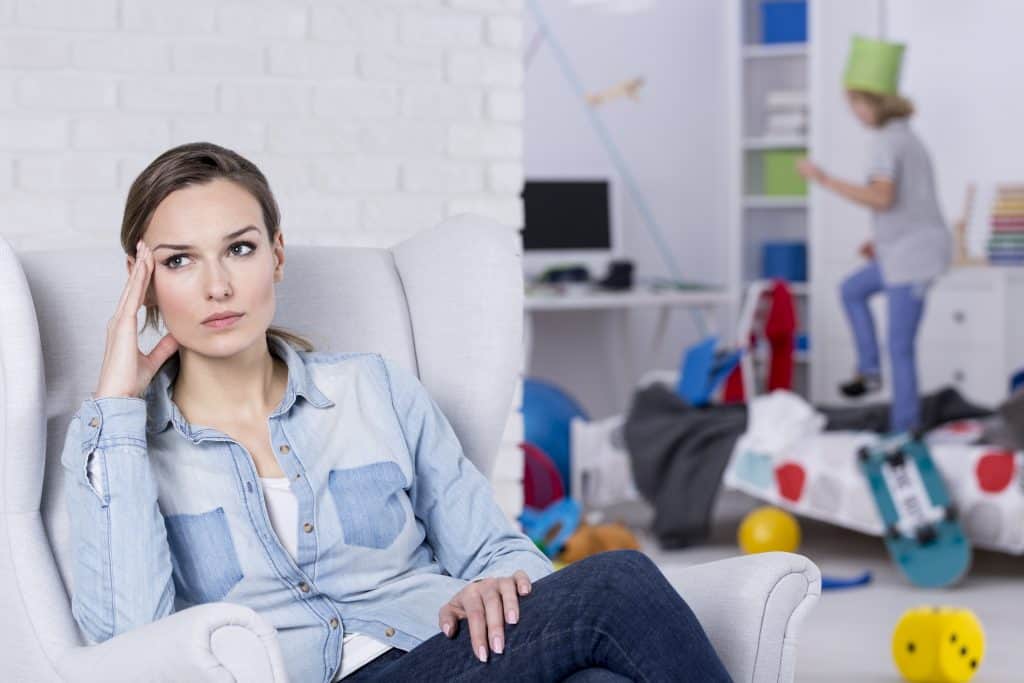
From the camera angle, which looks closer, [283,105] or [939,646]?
[283,105]

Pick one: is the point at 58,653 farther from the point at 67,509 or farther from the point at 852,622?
the point at 852,622

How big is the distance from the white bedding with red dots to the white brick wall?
153 centimetres

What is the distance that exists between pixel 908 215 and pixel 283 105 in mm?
2391

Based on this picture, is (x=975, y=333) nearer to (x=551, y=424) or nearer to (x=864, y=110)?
(x=864, y=110)

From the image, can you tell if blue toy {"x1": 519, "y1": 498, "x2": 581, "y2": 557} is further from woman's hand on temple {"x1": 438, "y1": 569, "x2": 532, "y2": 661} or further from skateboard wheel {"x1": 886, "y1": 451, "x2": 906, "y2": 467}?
woman's hand on temple {"x1": 438, "y1": 569, "x2": 532, "y2": 661}

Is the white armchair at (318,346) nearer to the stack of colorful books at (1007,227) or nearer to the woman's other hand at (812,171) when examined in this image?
the woman's other hand at (812,171)

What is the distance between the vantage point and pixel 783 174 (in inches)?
230

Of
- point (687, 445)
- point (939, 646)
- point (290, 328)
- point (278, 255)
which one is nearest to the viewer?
point (278, 255)

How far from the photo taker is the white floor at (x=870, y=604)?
9.32 feet

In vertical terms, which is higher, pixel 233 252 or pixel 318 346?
pixel 233 252

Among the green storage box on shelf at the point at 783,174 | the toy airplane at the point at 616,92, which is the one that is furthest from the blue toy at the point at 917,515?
the green storage box on shelf at the point at 783,174

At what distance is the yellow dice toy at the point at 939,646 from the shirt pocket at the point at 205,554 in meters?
1.61

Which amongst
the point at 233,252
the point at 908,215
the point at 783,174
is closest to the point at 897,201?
the point at 908,215

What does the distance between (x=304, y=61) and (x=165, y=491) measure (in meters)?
1.12
